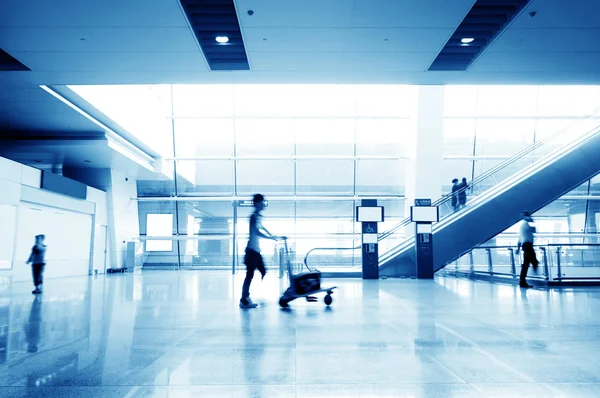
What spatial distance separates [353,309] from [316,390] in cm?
419

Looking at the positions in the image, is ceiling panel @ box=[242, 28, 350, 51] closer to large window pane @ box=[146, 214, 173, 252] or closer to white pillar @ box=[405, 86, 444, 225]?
white pillar @ box=[405, 86, 444, 225]

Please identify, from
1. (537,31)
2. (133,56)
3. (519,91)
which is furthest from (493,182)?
(133,56)

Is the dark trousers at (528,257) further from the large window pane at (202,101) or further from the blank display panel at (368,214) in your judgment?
the large window pane at (202,101)

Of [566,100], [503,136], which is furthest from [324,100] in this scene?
[566,100]

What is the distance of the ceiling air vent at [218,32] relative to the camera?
313 inches

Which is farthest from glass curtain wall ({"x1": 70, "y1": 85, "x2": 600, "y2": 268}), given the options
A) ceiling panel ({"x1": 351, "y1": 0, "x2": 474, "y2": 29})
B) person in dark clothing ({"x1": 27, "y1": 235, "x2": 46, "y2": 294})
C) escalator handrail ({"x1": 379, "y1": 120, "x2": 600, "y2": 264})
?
ceiling panel ({"x1": 351, "y1": 0, "x2": 474, "y2": 29})

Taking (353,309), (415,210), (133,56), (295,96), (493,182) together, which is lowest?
(353,309)

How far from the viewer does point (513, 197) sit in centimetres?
1441

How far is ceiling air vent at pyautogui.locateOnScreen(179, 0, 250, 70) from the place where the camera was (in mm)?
7957

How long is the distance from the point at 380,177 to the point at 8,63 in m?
16.7

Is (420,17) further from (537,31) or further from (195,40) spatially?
(195,40)

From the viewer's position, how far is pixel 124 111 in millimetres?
16188

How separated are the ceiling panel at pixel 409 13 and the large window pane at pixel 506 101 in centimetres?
1586

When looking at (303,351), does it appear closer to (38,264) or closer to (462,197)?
(38,264)
